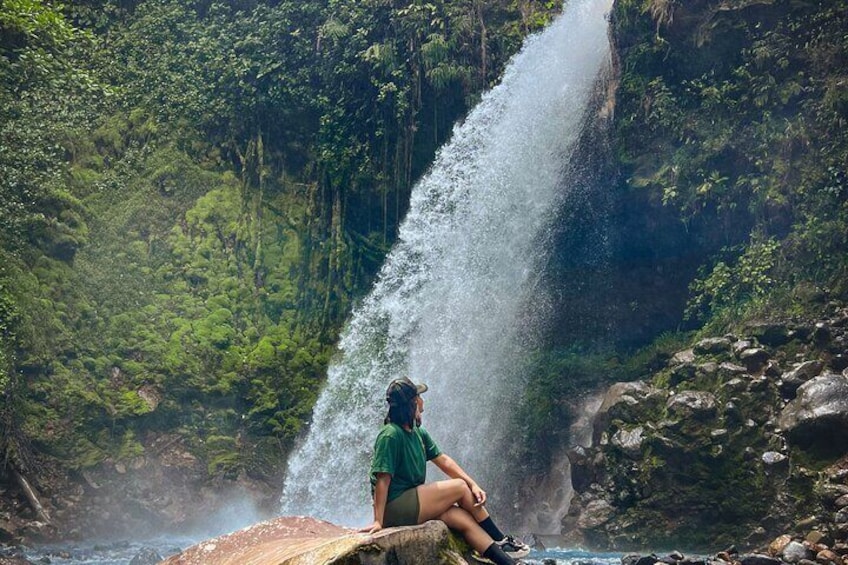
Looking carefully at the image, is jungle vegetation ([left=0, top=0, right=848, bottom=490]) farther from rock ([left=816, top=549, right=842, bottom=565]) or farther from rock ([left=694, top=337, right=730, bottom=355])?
rock ([left=816, top=549, right=842, bottom=565])

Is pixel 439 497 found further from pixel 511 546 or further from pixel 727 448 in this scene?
pixel 727 448

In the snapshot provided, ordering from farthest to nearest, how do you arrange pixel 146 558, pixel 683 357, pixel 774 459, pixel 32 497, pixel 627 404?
pixel 683 357 → pixel 32 497 → pixel 627 404 → pixel 774 459 → pixel 146 558

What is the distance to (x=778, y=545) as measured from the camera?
15086 mm

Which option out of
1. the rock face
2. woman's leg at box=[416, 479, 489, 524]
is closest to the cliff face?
woman's leg at box=[416, 479, 489, 524]

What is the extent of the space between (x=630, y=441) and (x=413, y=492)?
12.6 meters

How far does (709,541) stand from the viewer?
56.3ft

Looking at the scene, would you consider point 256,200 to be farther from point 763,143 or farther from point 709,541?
point 709,541

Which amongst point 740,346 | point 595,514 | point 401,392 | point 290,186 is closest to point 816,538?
point 595,514

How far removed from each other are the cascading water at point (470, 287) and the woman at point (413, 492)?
12908 millimetres

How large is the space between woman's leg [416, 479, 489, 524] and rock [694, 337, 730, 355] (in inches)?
546

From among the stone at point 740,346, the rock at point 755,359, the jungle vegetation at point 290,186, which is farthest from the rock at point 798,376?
the jungle vegetation at point 290,186

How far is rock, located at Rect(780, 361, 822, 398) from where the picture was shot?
1764 cm

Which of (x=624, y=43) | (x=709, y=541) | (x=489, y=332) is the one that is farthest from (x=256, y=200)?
(x=709, y=541)

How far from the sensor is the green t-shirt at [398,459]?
6758mm
